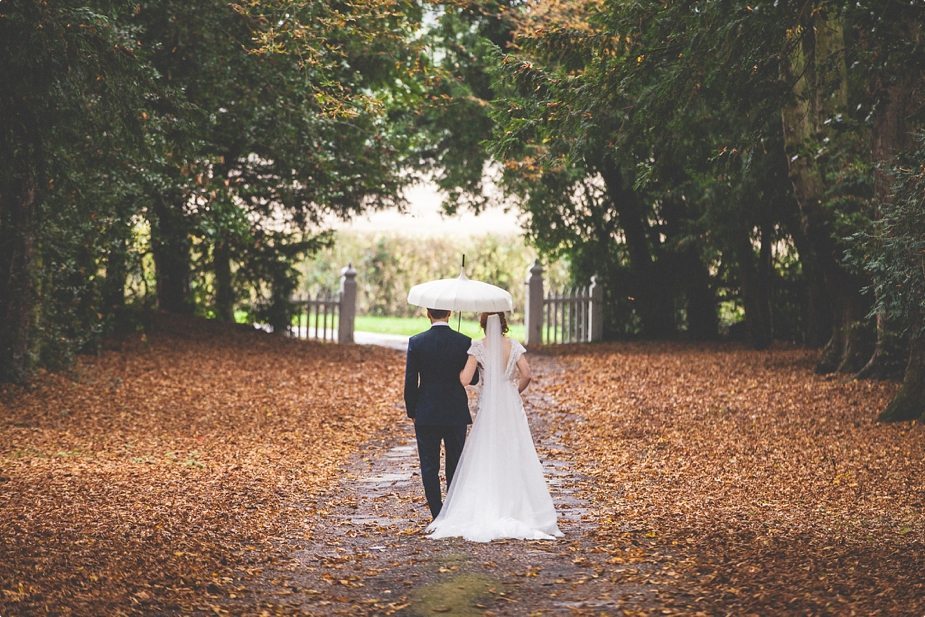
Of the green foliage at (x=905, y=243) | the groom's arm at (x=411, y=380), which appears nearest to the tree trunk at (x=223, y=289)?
the green foliage at (x=905, y=243)

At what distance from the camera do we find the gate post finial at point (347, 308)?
23.3 m

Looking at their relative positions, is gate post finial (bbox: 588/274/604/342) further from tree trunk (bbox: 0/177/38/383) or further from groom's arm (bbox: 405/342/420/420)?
groom's arm (bbox: 405/342/420/420)

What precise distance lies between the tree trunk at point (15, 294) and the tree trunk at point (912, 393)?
10.1 m

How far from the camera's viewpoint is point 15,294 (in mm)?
13141

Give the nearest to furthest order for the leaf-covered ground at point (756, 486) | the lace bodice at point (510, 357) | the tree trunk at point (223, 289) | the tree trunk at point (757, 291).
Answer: the leaf-covered ground at point (756, 486)
the lace bodice at point (510, 357)
the tree trunk at point (757, 291)
the tree trunk at point (223, 289)

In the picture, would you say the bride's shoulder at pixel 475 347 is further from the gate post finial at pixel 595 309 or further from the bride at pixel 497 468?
the gate post finial at pixel 595 309

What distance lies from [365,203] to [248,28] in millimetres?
7775

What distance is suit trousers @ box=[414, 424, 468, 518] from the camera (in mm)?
7195

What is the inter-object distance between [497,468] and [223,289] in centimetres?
1632

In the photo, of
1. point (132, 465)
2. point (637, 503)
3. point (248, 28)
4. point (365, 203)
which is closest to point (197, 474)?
point (132, 465)

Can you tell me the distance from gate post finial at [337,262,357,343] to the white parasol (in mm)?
16276

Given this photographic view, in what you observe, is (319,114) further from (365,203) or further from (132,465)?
(132,465)

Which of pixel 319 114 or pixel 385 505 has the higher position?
pixel 319 114

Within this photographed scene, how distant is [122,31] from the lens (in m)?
12.5
